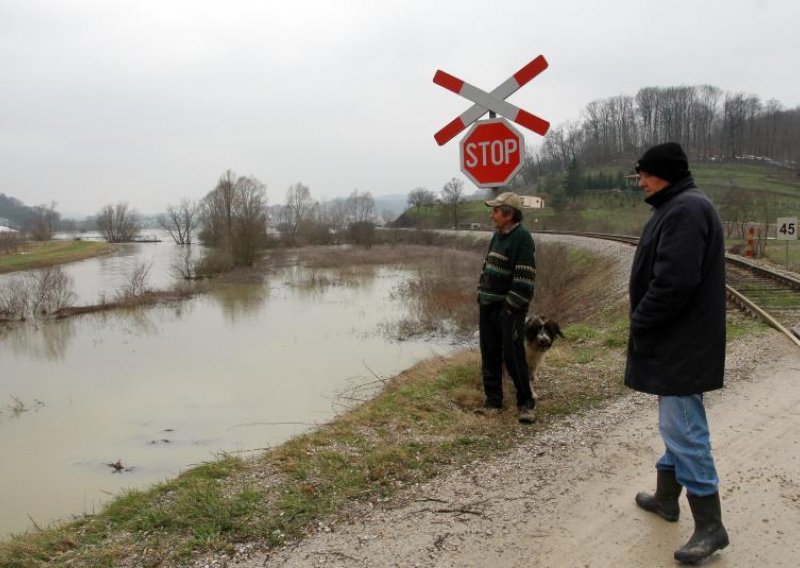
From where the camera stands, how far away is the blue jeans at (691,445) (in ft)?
9.44

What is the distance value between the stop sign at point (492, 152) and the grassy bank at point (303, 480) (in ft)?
7.45

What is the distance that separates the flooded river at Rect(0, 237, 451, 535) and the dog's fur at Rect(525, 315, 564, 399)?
323 cm

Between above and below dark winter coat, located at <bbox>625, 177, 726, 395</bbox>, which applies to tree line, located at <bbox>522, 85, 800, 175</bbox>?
above

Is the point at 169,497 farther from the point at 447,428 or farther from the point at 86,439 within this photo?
the point at 86,439

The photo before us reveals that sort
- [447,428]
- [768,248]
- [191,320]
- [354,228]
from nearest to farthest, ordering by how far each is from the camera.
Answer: [447,428] < [191,320] < [768,248] < [354,228]

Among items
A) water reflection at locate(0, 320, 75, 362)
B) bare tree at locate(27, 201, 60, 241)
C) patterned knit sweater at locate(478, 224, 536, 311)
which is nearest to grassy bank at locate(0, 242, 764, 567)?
patterned knit sweater at locate(478, 224, 536, 311)

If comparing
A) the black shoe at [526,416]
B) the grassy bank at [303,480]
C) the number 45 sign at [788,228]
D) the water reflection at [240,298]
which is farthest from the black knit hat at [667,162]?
the water reflection at [240,298]

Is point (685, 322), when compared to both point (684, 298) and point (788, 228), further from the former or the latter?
point (788, 228)

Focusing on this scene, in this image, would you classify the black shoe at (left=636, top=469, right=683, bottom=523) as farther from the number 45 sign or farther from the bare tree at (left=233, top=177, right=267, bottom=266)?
the bare tree at (left=233, top=177, right=267, bottom=266)

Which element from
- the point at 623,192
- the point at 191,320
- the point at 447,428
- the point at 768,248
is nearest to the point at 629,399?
the point at 447,428

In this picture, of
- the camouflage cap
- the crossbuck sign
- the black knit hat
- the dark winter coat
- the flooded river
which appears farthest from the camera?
the flooded river

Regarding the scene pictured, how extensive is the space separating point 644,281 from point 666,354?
16.8 inches

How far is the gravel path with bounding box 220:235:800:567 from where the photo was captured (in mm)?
3018

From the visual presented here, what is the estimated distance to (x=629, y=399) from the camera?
566 centimetres
